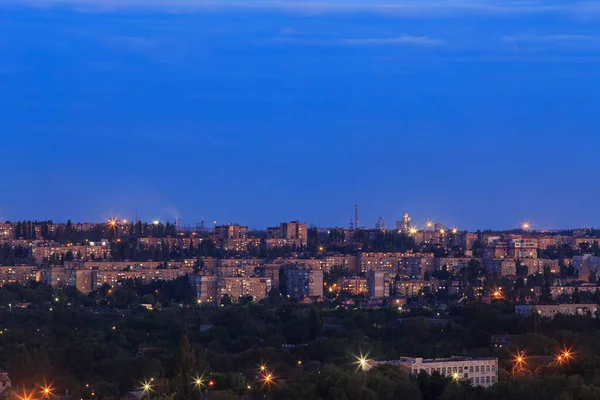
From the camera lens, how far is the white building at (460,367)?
35.4 m

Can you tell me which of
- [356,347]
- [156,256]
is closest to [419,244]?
[156,256]

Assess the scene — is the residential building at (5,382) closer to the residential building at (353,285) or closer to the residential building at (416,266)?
the residential building at (353,285)

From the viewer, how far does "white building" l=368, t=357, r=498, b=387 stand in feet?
116

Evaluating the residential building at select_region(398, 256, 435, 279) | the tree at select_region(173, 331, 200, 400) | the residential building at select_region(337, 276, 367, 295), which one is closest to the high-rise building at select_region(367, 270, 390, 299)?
the residential building at select_region(337, 276, 367, 295)

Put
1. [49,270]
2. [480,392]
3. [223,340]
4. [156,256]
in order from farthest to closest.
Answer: [156,256], [49,270], [223,340], [480,392]

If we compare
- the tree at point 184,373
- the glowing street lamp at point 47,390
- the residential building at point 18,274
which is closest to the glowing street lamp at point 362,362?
the glowing street lamp at point 47,390

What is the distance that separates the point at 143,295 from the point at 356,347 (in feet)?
99.0

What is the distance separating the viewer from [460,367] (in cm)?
3638

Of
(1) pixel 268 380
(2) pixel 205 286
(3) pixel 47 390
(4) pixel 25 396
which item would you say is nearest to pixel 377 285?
(2) pixel 205 286

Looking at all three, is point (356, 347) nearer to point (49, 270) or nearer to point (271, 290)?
point (271, 290)

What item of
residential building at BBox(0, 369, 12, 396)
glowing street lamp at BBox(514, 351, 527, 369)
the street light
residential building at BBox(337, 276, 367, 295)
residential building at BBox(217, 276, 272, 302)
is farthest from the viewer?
residential building at BBox(337, 276, 367, 295)

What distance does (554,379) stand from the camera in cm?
3002

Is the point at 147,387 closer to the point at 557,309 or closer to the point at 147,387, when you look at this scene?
the point at 147,387

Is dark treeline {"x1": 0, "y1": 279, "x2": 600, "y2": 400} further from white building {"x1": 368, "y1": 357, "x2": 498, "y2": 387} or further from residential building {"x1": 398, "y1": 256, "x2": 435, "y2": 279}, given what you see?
residential building {"x1": 398, "y1": 256, "x2": 435, "y2": 279}
